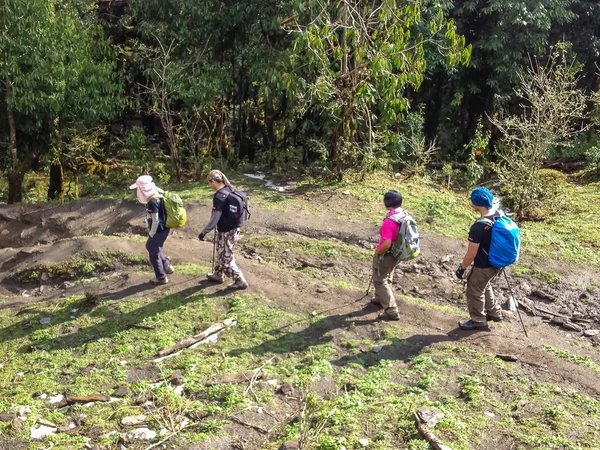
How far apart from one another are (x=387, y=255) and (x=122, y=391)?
3.01 m

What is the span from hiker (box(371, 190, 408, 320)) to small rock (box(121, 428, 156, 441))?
116 inches

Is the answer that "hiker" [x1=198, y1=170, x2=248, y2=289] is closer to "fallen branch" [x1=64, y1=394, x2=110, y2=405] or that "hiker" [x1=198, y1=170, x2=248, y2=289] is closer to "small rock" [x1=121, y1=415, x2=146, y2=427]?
"fallen branch" [x1=64, y1=394, x2=110, y2=405]

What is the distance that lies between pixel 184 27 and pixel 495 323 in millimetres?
9749

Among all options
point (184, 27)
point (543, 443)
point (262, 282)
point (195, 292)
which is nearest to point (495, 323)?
point (543, 443)

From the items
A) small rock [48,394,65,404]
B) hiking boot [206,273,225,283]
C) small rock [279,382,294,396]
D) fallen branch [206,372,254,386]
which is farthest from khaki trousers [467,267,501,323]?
small rock [48,394,65,404]

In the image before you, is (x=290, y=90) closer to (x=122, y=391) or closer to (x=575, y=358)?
(x=575, y=358)

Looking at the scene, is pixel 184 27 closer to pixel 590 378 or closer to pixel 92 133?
pixel 92 133

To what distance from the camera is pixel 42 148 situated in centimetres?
1330

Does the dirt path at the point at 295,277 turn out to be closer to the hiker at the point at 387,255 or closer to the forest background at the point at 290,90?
the hiker at the point at 387,255

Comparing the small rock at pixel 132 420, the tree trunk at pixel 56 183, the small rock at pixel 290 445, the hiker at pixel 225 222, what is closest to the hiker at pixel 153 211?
the hiker at pixel 225 222

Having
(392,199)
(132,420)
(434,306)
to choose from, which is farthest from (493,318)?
(132,420)

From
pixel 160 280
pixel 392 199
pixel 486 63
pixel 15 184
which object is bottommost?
pixel 160 280

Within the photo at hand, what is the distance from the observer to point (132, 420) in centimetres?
493

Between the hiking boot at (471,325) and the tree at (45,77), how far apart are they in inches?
353
